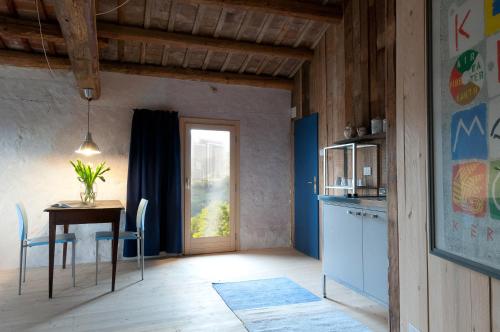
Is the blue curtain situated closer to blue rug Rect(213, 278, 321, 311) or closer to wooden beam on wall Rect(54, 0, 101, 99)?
wooden beam on wall Rect(54, 0, 101, 99)

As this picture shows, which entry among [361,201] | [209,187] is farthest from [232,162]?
[361,201]

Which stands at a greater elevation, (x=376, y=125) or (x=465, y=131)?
(x=376, y=125)

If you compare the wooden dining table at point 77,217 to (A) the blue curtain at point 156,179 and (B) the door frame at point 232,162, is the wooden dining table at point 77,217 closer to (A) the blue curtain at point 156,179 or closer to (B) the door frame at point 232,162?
(A) the blue curtain at point 156,179

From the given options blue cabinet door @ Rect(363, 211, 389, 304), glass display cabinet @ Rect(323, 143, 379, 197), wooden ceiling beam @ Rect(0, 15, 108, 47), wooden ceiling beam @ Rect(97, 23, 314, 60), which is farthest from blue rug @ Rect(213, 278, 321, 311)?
wooden ceiling beam @ Rect(0, 15, 108, 47)

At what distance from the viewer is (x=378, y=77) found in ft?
12.4

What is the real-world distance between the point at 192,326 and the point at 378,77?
3051 mm

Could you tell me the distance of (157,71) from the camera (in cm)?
495

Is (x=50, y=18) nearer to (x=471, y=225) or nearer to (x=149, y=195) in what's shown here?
(x=149, y=195)

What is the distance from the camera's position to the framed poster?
1060 millimetres

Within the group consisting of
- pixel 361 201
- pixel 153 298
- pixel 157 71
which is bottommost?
pixel 153 298

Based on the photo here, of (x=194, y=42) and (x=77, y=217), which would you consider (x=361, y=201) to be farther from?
(x=194, y=42)

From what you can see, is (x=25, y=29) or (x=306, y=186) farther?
(x=306, y=186)

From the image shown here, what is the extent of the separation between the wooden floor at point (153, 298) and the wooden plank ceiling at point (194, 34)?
2.68 m

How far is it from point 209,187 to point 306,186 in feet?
4.77
